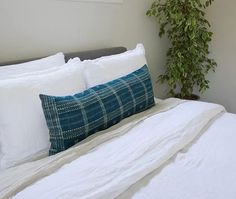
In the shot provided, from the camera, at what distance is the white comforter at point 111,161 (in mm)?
956

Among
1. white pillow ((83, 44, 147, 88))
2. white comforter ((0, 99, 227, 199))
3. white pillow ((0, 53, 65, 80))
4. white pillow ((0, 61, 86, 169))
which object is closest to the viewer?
white comforter ((0, 99, 227, 199))

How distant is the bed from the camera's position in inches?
37.8

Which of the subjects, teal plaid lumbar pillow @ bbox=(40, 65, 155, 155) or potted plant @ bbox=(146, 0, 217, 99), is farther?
potted plant @ bbox=(146, 0, 217, 99)

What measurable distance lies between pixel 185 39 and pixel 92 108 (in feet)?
5.66

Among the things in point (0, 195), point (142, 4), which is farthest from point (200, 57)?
→ point (0, 195)

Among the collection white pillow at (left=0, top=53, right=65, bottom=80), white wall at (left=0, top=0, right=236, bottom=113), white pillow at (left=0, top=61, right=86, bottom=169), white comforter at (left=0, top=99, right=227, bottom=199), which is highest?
white wall at (left=0, top=0, right=236, bottom=113)

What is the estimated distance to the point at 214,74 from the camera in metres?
3.15

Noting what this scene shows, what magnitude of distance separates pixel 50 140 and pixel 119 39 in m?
1.49

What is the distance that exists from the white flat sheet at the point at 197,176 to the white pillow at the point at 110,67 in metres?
0.68

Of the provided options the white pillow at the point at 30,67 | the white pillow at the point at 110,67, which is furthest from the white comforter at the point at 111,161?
the white pillow at the point at 30,67

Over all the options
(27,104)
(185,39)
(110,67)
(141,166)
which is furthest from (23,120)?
(185,39)

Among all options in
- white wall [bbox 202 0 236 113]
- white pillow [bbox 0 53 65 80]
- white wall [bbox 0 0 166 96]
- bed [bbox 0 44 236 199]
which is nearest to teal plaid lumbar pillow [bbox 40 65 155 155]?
bed [bbox 0 44 236 199]

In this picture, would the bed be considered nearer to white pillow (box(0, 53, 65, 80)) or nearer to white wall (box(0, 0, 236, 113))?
white pillow (box(0, 53, 65, 80))

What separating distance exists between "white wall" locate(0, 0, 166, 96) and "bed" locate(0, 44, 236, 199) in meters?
0.81
